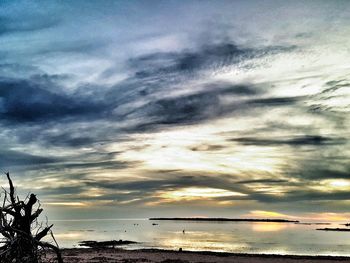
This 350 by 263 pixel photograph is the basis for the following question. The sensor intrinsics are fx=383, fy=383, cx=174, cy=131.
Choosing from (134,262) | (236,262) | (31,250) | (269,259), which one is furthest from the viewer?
(269,259)

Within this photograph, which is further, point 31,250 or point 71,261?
point 71,261

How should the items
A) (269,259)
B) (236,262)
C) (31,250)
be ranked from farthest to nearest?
(269,259), (236,262), (31,250)

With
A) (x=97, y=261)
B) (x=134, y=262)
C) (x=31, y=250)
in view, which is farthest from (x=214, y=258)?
Answer: (x=31, y=250)

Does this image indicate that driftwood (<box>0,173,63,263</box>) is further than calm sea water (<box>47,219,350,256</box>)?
No

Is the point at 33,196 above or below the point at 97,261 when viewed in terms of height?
above

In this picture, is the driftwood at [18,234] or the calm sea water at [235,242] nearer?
the driftwood at [18,234]

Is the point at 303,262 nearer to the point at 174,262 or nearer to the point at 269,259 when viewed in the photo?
the point at 269,259

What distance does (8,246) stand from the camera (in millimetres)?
10312

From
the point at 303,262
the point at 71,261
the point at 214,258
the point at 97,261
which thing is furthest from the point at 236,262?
the point at 71,261

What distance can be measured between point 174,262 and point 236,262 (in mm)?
6843

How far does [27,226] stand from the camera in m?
10.5

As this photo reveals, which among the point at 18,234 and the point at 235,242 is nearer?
the point at 18,234

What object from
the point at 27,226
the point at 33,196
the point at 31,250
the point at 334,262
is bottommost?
the point at 334,262

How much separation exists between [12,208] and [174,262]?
1187 inches
